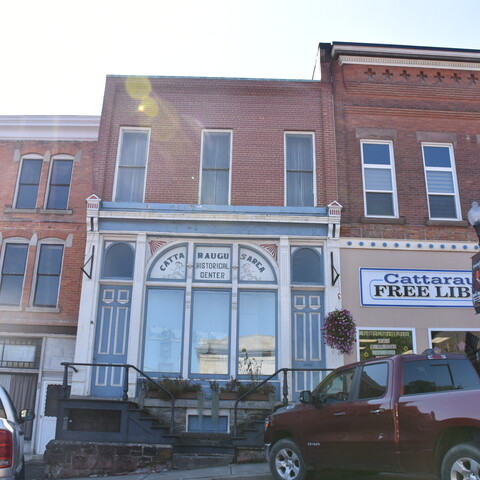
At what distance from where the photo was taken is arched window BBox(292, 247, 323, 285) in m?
13.8

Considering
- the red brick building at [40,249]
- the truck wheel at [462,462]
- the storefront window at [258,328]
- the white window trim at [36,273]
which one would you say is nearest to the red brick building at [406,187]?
the storefront window at [258,328]

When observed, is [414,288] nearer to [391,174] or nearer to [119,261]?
[391,174]

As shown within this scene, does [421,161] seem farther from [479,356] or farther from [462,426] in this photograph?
[462,426]

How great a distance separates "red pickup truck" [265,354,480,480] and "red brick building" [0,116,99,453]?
8836 millimetres

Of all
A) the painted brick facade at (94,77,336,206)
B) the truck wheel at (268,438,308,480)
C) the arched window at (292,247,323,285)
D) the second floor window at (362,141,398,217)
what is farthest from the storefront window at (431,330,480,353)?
the truck wheel at (268,438,308,480)

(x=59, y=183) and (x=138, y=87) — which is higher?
(x=138, y=87)

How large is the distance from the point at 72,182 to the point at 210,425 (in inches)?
337

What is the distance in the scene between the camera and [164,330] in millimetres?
13352

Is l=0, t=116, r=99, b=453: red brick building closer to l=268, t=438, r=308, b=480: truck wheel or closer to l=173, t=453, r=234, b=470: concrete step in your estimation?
l=173, t=453, r=234, b=470: concrete step

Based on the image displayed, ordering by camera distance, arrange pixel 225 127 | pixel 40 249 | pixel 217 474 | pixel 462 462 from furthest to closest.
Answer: pixel 40 249
pixel 225 127
pixel 217 474
pixel 462 462

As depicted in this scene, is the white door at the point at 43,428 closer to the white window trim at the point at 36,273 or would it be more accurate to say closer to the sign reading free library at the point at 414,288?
the white window trim at the point at 36,273

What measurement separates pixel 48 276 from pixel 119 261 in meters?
3.15

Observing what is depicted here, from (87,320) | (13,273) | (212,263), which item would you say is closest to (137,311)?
(87,320)

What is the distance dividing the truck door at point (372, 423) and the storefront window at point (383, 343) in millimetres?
6046
